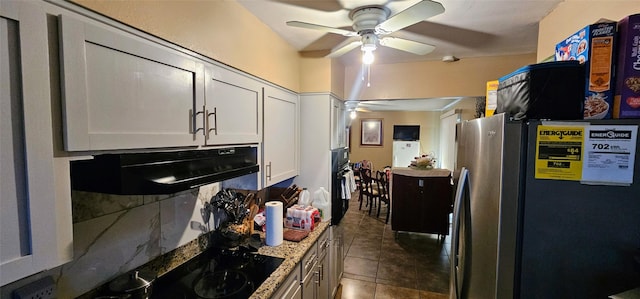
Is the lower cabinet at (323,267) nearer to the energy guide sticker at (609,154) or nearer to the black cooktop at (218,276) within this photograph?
the black cooktop at (218,276)

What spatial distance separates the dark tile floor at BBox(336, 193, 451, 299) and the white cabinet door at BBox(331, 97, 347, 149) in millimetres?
889

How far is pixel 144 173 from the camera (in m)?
0.95

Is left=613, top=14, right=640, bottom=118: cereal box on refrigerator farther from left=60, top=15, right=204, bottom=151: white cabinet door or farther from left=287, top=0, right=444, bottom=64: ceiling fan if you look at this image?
left=60, top=15, right=204, bottom=151: white cabinet door

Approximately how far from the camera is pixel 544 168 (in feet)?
3.33

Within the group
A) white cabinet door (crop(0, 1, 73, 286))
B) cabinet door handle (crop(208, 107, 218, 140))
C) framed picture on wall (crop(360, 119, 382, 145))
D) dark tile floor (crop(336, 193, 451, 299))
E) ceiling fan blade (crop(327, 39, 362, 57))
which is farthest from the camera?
framed picture on wall (crop(360, 119, 382, 145))

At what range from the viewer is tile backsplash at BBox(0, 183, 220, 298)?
1.10 metres

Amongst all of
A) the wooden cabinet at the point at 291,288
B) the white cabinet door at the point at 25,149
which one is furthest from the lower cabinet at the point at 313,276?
the white cabinet door at the point at 25,149

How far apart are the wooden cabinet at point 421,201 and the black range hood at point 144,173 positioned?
3513 millimetres

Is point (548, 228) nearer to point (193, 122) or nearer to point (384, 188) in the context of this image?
point (193, 122)

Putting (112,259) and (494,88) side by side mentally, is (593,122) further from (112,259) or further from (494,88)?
(112,259)

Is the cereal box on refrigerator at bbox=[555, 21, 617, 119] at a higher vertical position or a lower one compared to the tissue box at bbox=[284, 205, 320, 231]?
higher

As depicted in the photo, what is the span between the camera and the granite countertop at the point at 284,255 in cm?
142

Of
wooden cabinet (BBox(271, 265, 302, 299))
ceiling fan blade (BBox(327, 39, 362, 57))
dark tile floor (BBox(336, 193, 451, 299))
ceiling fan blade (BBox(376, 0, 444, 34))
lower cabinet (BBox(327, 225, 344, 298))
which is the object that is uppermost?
ceiling fan blade (BBox(327, 39, 362, 57))

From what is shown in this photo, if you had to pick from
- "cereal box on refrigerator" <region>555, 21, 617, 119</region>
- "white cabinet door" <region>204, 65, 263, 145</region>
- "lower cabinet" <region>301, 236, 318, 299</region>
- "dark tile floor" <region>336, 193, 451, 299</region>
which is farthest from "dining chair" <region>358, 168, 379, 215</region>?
"cereal box on refrigerator" <region>555, 21, 617, 119</region>
